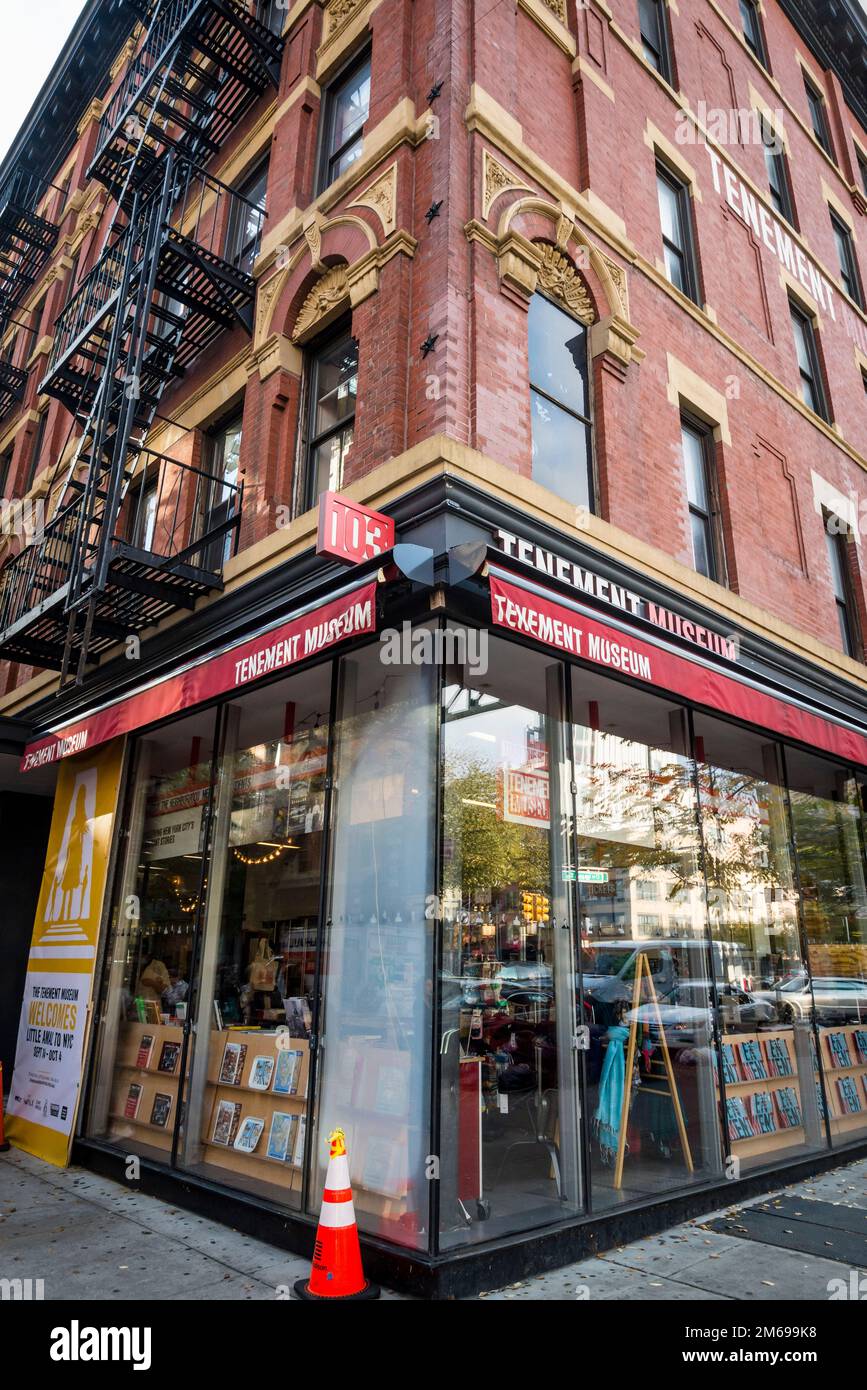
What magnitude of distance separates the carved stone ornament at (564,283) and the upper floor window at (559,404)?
105 mm

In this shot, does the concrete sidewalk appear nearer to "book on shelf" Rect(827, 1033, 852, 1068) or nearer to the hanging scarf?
the hanging scarf

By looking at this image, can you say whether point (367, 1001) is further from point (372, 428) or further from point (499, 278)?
point (499, 278)

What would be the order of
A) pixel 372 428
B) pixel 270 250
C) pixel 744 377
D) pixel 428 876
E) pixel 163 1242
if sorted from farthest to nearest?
pixel 744 377 → pixel 270 250 → pixel 372 428 → pixel 163 1242 → pixel 428 876

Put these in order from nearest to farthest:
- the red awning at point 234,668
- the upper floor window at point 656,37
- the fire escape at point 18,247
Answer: the red awning at point 234,668 < the upper floor window at point 656,37 < the fire escape at point 18,247

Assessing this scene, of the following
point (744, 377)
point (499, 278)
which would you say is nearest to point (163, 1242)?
point (499, 278)

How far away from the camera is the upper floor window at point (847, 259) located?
15.7 meters

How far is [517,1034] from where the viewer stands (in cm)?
641

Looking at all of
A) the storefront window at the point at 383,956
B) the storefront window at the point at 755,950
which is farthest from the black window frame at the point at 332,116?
the storefront window at the point at 755,950

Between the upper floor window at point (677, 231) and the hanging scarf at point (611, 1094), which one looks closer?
the hanging scarf at point (611, 1094)

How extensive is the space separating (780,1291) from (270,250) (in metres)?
10.5

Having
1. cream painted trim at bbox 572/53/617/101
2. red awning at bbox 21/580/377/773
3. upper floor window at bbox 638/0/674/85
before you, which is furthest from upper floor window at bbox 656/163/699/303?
red awning at bbox 21/580/377/773

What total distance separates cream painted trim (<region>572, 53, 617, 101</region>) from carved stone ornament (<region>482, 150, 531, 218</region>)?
2.73 meters

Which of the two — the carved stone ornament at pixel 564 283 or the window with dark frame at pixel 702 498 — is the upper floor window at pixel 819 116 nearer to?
the window with dark frame at pixel 702 498

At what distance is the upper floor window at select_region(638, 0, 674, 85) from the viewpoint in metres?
11.6
